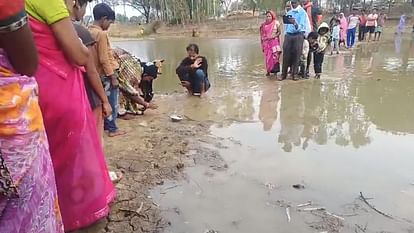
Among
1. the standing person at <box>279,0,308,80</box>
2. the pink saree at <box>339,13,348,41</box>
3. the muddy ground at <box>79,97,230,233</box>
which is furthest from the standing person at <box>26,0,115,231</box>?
the pink saree at <box>339,13,348,41</box>

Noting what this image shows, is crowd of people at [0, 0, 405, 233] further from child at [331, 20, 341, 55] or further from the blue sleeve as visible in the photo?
child at [331, 20, 341, 55]

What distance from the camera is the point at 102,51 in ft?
12.4

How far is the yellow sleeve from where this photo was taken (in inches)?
72.6

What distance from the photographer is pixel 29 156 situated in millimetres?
1351

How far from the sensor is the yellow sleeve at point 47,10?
184cm

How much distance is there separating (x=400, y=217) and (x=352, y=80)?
224 inches

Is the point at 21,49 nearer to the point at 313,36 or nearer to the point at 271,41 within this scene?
the point at 271,41

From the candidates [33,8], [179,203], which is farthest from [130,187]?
[33,8]

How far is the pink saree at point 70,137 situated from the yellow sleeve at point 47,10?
0.11ft

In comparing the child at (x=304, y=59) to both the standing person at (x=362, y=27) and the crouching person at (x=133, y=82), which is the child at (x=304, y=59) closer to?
the crouching person at (x=133, y=82)

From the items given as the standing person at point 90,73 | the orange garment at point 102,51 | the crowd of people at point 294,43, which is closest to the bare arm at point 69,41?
the standing person at point 90,73

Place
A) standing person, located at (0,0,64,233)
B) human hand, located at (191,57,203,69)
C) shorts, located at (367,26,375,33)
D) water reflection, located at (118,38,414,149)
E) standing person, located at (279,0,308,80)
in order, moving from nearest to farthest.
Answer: standing person, located at (0,0,64,233)
water reflection, located at (118,38,414,149)
human hand, located at (191,57,203,69)
standing person, located at (279,0,308,80)
shorts, located at (367,26,375,33)

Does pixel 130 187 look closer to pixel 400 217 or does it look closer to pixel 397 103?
pixel 400 217

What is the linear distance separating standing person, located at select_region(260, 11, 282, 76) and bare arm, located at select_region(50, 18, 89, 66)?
271 inches
